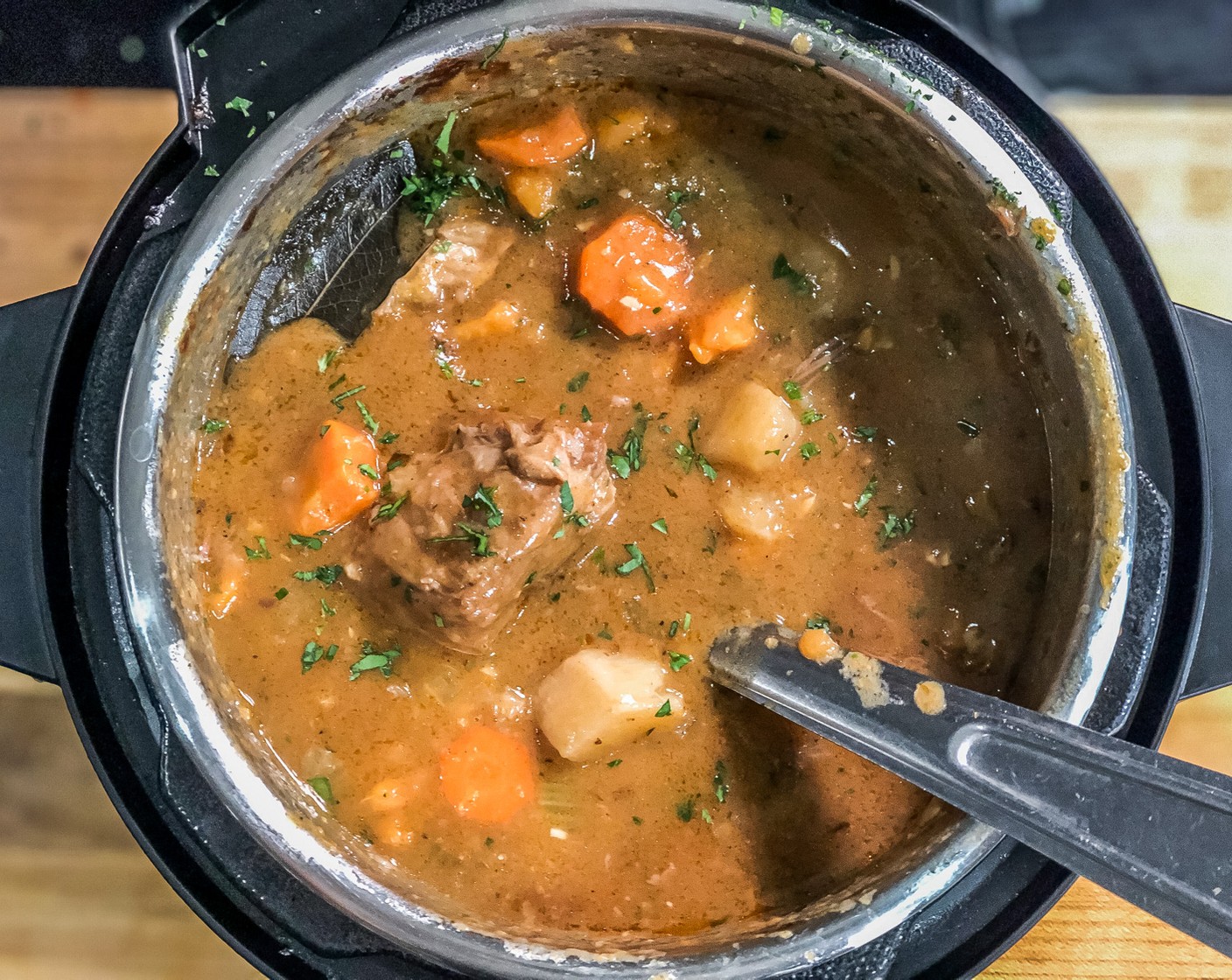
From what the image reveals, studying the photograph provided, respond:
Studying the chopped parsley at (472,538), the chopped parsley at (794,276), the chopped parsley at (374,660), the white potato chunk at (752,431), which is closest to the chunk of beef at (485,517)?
the chopped parsley at (472,538)

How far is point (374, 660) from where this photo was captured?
1.87m

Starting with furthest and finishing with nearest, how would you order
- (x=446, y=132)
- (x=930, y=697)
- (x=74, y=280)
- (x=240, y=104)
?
(x=74, y=280), (x=446, y=132), (x=240, y=104), (x=930, y=697)

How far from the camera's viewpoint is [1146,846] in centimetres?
127

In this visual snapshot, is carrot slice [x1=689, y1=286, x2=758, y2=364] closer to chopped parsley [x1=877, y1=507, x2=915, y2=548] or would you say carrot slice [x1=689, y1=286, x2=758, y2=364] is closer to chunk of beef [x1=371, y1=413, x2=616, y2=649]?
chunk of beef [x1=371, y1=413, x2=616, y2=649]

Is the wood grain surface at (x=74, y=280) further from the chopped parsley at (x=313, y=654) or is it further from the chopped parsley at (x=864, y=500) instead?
the chopped parsley at (x=864, y=500)

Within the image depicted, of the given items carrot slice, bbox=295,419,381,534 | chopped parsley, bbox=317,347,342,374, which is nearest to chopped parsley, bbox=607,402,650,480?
carrot slice, bbox=295,419,381,534

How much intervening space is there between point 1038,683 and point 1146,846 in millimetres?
551

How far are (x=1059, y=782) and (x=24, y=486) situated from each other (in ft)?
5.84

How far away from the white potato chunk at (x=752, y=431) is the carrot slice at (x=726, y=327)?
0.09 meters

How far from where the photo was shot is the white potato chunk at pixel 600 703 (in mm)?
1784

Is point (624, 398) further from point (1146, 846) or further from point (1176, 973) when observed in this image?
point (1176, 973)

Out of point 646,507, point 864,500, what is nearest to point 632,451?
point 646,507

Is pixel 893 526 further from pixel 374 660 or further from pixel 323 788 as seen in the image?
pixel 323 788

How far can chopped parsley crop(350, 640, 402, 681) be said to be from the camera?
1866 mm
